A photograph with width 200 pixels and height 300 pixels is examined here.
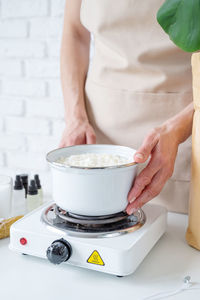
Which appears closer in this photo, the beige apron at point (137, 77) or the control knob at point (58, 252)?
the control knob at point (58, 252)

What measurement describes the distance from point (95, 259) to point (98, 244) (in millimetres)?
33

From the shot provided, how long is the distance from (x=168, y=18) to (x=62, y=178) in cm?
39

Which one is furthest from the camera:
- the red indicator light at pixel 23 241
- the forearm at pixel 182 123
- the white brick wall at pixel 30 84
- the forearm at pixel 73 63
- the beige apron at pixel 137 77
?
the white brick wall at pixel 30 84

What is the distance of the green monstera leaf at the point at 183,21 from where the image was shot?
77 cm

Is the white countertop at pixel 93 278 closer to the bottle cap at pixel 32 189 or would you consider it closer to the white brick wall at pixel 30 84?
the bottle cap at pixel 32 189

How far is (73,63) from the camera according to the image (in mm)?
1421

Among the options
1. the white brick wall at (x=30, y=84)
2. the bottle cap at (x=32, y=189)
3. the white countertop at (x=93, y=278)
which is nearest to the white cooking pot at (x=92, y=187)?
the white countertop at (x=93, y=278)

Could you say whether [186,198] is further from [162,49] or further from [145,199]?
[162,49]

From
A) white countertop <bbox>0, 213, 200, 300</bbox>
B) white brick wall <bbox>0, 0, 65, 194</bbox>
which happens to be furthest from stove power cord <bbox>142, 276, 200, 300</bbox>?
white brick wall <bbox>0, 0, 65, 194</bbox>

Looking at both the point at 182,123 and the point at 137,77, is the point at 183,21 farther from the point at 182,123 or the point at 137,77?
the point at 137,77

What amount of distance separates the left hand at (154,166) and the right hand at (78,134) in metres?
0.30

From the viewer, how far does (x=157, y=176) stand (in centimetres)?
100

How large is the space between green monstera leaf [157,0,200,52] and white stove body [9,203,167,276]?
0.41m

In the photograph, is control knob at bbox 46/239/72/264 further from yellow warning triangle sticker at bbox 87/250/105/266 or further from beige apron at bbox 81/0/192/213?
beige apron at bbox 81/0/192/213
